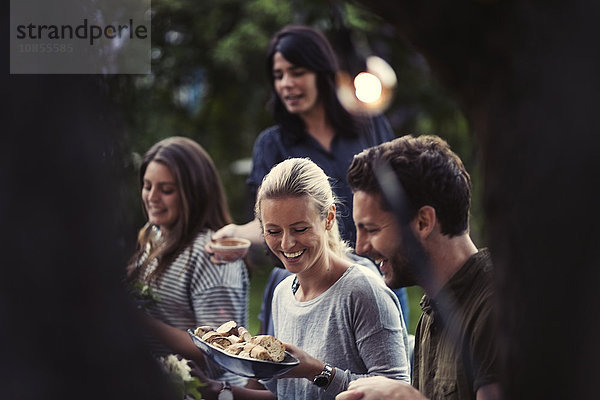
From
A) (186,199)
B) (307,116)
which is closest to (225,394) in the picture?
(186,199)

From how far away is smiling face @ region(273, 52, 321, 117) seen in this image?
3549mm

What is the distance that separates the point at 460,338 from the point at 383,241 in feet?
1.19

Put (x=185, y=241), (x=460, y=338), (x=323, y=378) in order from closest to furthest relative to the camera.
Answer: (x=460, y=338)
(x=323, y=378)
(x=185, y=241)

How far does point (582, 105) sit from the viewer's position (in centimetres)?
112

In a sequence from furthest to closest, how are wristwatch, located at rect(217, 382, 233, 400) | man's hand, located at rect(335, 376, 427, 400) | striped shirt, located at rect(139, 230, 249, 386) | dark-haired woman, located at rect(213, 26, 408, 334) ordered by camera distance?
1. dark-haired woman, located at rect(213, 26, 408, 334)
2. striped shirt, located at rect(139, 230, 249, 386)
3. wristwatch, located at rect(217, 382, 233, 400)
4. man's hand, located at rect(335, 376, 427, 400)

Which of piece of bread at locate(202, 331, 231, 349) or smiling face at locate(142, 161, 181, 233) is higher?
smiling face at locate(142, 161, 181, 233)

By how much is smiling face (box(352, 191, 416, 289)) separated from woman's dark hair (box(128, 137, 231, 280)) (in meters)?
1.50

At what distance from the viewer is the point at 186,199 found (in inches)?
141

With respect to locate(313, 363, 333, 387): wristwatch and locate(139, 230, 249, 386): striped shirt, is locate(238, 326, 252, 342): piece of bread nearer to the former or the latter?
locate(313, 363, 333, 387): wristwatch

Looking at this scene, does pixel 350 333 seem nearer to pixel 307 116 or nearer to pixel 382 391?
pixel 382 391

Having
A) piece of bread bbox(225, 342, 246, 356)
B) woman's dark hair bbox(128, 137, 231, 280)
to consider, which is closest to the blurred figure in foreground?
piece of bread bbox(225, 342, 246, 356)

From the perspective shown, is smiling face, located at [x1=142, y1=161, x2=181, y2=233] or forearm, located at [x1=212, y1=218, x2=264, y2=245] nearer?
forearm, located at [x1=212, y1=218, x2=264, y2=245]

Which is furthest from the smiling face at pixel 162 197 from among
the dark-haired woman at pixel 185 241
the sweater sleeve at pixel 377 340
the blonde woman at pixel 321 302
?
the sweater sleeve at pixel 377 340

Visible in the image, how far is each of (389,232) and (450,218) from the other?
0.55 ft
